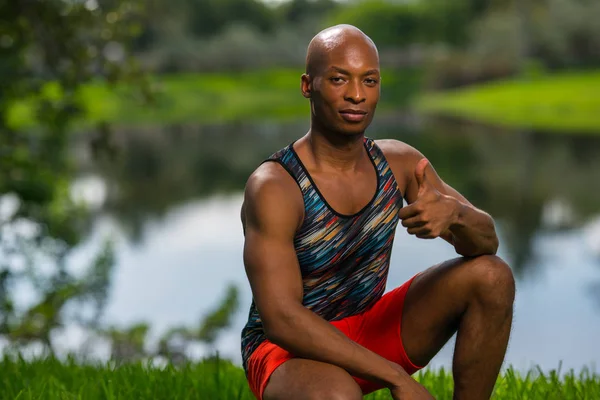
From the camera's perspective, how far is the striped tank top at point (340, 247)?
108 inches

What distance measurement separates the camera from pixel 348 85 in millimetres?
2670

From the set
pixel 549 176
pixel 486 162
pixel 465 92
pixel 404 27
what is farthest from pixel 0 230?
pixel 404 27

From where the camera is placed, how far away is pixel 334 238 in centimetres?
275

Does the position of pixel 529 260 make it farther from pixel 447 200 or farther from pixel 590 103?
pixel 590 103

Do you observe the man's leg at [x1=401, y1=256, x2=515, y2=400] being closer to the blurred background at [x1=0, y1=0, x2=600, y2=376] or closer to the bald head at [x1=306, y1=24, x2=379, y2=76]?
the bald head at [x1=306, y1=24, x2=379, y2=76]

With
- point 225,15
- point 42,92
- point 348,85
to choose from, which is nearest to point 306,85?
point 348,85

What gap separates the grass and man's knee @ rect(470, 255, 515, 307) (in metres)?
0.87

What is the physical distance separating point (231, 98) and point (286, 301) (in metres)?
55.7

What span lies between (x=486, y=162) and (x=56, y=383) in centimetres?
2379

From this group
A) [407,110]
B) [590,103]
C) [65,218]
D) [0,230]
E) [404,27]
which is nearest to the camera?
[0,230]

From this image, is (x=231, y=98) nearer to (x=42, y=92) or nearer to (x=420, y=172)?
(x=42, y=92)

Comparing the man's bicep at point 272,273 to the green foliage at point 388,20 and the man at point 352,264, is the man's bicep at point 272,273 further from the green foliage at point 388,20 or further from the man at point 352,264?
the green foliage at point 388,20

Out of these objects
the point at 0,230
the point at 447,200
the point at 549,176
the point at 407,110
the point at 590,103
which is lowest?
the point at 447,200

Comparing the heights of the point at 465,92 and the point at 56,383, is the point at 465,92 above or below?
above
